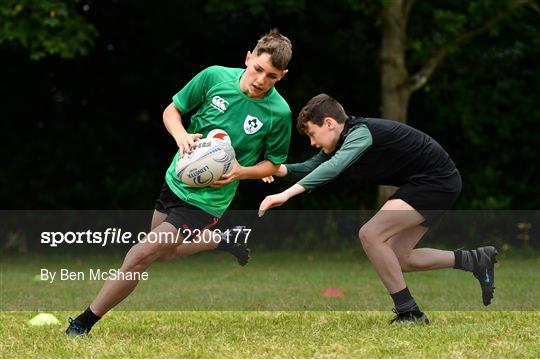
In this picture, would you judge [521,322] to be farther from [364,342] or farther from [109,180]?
[109,180]

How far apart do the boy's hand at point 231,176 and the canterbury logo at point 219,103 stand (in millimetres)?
379

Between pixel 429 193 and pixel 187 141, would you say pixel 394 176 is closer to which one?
pixel 429 193

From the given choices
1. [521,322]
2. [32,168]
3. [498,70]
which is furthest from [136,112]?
[521,322]

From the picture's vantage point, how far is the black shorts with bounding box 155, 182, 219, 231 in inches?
250

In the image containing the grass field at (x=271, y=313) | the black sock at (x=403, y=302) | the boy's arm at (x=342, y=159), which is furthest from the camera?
the black sock at (x=403, y=302)

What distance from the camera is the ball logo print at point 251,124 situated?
6434 mm

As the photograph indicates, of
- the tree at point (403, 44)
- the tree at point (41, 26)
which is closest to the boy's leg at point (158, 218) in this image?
the tree at point (41, 26)

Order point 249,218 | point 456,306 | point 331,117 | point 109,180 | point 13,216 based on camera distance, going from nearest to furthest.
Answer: point 331,117 < point 456,306 < point 249,218 < point 13,216 < point 109,180

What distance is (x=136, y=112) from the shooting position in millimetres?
16391

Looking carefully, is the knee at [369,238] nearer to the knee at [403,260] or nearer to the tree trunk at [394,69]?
the knee at [403,260]

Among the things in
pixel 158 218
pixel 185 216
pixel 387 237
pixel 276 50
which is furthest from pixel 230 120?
pixel 387 237

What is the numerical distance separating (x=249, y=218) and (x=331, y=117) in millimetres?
6027

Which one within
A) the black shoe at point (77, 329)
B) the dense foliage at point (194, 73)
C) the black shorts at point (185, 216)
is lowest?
the dense foliage at point (194, 73)

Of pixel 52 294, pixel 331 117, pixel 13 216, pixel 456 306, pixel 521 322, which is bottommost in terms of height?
pixel 13 216
